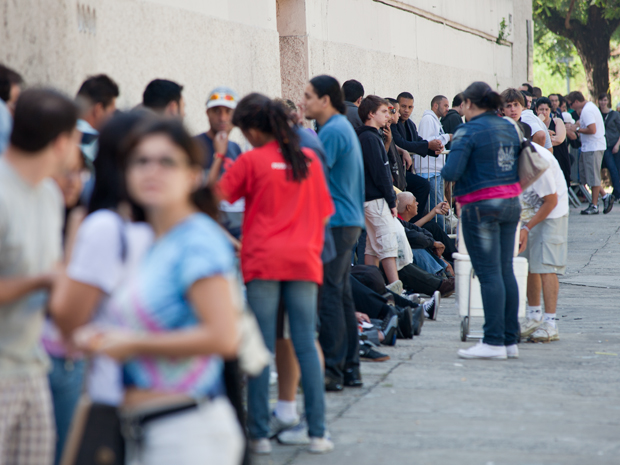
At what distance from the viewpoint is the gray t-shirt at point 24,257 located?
2.81 m

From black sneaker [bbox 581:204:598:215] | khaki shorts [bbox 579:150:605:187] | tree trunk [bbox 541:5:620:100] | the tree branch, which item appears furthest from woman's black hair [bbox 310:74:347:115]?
tree trunk [bbox 541:5:620:100]

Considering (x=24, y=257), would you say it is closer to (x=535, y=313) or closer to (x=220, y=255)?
(x=220, y=255)

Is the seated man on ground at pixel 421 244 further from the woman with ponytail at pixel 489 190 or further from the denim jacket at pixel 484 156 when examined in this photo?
the denim jacket at pixel 484 156

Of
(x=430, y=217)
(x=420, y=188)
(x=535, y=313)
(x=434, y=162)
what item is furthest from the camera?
(x=434, y=162)

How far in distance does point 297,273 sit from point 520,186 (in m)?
2.85

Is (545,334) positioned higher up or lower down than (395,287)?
lower down

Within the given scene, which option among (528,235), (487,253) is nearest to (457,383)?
(487,253)

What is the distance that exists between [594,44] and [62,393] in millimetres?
26530

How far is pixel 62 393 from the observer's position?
3205 mm

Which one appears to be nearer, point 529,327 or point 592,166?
point 529,327

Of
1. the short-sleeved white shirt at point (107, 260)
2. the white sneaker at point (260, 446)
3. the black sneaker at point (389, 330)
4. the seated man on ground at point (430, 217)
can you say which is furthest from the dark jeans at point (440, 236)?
the short-sleeved white shirt at point (107, 260)

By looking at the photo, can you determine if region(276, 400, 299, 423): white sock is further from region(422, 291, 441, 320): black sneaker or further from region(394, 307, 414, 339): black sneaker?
region(422, 291, 441, 320): black sneaker

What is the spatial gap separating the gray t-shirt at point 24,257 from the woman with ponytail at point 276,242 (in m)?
1.70

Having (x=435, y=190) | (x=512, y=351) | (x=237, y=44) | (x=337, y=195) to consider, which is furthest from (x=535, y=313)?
(x=435, y=190)
